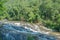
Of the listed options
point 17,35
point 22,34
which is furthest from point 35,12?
point 17,35

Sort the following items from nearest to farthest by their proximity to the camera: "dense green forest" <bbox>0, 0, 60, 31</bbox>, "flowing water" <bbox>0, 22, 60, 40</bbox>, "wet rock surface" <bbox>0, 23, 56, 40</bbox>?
"wet rock surface" <bbox>0, 23, 56, 40</bbox> → "flowing water" <bbox>0, 22, 60, 40</bbox> → "dense green forest" <bbox>0, 0, 60, 31</bbox>

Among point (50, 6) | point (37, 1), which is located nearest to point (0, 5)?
point (50, 6)

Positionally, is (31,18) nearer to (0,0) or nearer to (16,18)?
(16,18)

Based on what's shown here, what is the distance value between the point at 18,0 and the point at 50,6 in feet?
18.5

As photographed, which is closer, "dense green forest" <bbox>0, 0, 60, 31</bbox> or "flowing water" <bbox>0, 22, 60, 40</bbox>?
"flowing water" <bbox>0, 22, 60, 40</bbox>

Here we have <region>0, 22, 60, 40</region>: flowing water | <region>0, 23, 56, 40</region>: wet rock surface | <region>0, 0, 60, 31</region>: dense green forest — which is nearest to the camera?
<region>0, 23, 56, 40</region>: wet rock surface

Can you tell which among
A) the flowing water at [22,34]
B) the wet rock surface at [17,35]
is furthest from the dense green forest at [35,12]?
the wet rock surface at [17,35]

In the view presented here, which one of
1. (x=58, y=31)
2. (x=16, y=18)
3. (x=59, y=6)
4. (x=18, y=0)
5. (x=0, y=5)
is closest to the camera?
(x=0, y=5)

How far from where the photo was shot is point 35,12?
84.1ft

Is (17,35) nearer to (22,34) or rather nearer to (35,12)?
(22,34)

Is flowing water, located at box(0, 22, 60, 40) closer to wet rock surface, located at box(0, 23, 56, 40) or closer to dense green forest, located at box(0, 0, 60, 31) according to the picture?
wet rock surface, located at box(0, 23, 56, 40)

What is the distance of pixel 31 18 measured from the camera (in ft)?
81.1

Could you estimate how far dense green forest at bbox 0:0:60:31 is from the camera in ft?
77.4

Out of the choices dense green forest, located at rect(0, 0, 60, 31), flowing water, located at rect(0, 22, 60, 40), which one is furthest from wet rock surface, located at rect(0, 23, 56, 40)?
dense green forest, located at rect(0, 0, 60, 31)
